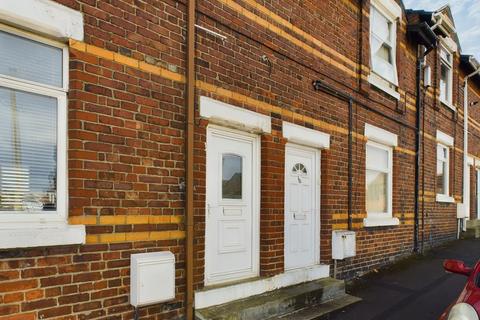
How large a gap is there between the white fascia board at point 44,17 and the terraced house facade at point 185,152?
11 mm

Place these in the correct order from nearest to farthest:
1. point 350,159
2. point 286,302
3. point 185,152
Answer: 1. point 185,152
2. point 286,302
3. point 350,159

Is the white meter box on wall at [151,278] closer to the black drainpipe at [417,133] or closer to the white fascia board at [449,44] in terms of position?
the black drainpipe at [417,133]

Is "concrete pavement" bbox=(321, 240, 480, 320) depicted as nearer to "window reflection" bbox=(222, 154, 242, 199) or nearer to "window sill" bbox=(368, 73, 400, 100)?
"window reflection" bbox=(222, 154, 242, 199)

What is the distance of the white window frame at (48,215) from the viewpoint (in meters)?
3.31

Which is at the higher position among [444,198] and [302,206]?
[302,206]

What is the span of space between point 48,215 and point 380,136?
7160 mm

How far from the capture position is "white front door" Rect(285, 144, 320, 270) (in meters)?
6.55

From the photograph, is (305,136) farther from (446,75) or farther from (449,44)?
(446,75)

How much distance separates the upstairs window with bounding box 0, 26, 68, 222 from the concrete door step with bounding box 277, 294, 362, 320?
11.2 ft

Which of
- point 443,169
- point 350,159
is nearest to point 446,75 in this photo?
point 443,169

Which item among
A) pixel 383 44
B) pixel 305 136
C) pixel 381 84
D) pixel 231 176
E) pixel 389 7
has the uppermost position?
pixel 389 7

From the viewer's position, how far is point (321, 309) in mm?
6070

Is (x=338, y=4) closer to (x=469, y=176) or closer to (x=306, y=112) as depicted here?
(x=306, y=112)

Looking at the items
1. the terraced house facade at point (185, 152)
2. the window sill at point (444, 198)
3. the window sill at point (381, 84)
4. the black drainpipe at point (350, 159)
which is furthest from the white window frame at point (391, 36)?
the window sill at point (444, 198)
